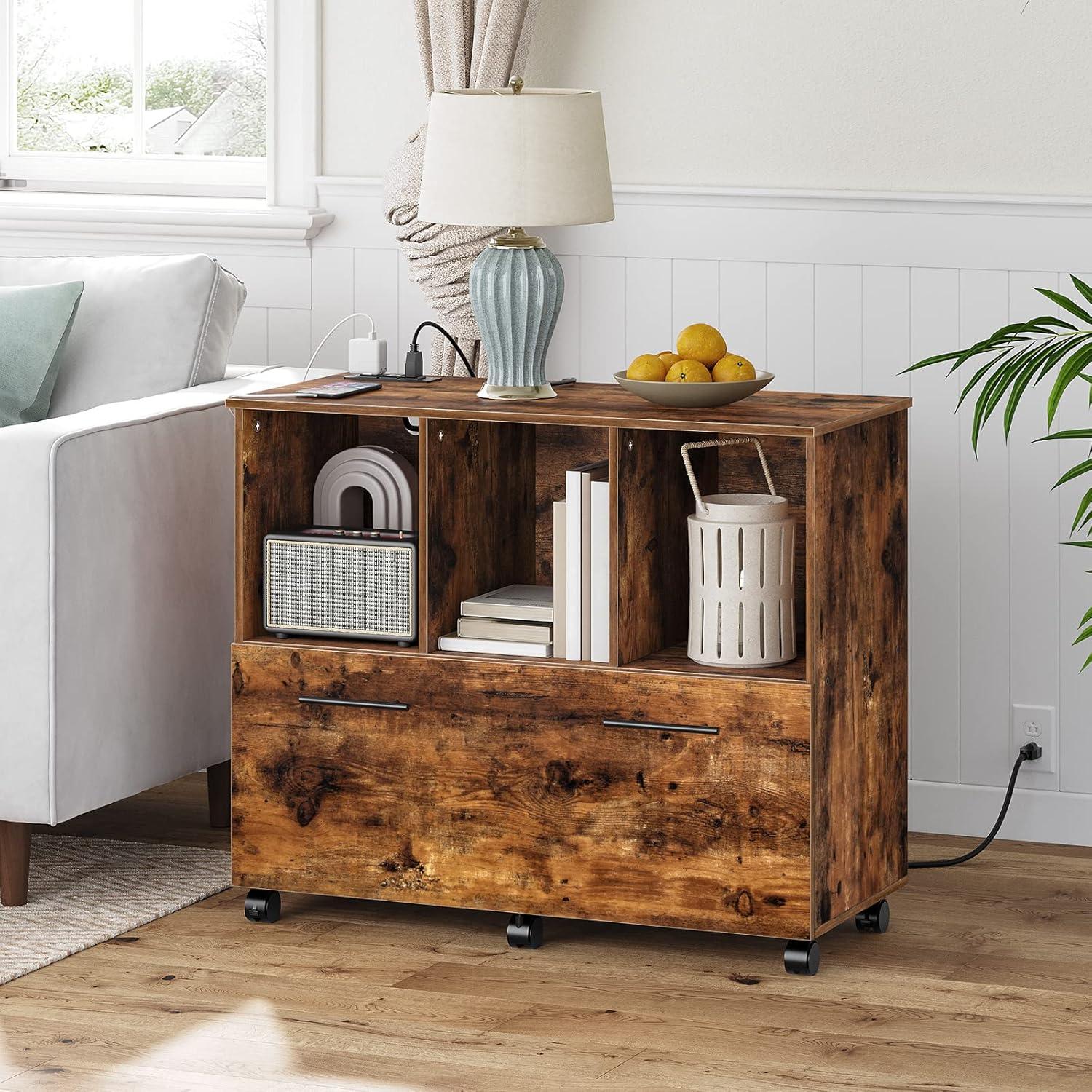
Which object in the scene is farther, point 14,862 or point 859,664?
point 14,862

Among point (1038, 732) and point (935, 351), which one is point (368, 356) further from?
point (1038, 732)

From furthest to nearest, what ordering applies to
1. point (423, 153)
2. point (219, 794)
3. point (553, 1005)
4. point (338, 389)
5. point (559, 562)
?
1. point (423, 153)
2. point (219, 794)
3. point (338, 389)
4. point (559, 562)
5. point (553, 1005)

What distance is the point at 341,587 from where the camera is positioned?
284 centimetres

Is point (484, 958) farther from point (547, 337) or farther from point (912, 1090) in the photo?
point (547, 337)

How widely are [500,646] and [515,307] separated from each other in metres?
0.49

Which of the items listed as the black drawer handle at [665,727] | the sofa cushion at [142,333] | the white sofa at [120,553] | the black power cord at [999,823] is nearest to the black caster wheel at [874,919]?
the black power cord at [999,823]

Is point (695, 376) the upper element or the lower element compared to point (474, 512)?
upper

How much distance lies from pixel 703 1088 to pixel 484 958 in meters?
0.54

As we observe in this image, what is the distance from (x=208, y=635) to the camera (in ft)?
10.4

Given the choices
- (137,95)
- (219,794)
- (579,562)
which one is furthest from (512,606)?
(137,95)

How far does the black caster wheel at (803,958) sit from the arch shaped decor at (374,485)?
0.83 meters

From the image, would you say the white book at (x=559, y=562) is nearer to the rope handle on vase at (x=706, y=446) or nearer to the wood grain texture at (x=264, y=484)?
the rope handle on vase at (x=706, y=446)

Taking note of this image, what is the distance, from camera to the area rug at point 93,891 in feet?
9.06

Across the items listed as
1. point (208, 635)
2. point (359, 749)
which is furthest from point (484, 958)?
point (208, 635)
